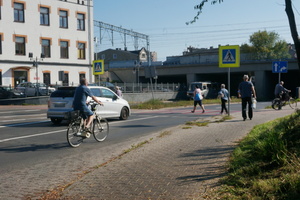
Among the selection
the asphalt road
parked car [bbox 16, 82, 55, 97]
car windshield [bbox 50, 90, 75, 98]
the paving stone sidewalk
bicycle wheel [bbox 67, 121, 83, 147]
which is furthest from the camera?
parked car [bbox 16, 82, 55, 97]

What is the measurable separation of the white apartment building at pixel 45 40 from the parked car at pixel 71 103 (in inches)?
821

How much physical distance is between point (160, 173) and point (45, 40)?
39324mm

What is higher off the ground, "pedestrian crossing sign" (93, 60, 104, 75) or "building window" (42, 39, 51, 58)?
"building window" (42, 39, 51, 58)

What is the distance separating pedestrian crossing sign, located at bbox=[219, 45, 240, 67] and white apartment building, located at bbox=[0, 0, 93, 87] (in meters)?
23.7

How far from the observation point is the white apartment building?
39.3m

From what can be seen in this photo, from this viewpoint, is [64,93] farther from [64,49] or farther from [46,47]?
[64,49]

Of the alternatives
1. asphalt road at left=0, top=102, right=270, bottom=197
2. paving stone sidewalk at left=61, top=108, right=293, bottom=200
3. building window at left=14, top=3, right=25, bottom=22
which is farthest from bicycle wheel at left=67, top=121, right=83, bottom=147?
building window at left=14, top=3, right=25, bottom=22

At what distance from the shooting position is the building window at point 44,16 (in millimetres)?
42531

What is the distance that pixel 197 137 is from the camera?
10.5 m

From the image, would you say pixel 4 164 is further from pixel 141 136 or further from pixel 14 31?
pixel 14 31

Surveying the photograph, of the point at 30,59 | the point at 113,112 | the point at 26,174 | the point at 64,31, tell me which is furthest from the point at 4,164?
the point at 64,31

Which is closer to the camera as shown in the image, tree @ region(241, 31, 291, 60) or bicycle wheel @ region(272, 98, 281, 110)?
bicycle wheel @ region(272, 98, 281, 110)

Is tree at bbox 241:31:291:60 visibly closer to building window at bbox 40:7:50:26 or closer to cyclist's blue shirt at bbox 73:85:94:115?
building window at bbox 40:7:50:26

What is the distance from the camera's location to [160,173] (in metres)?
6.25
